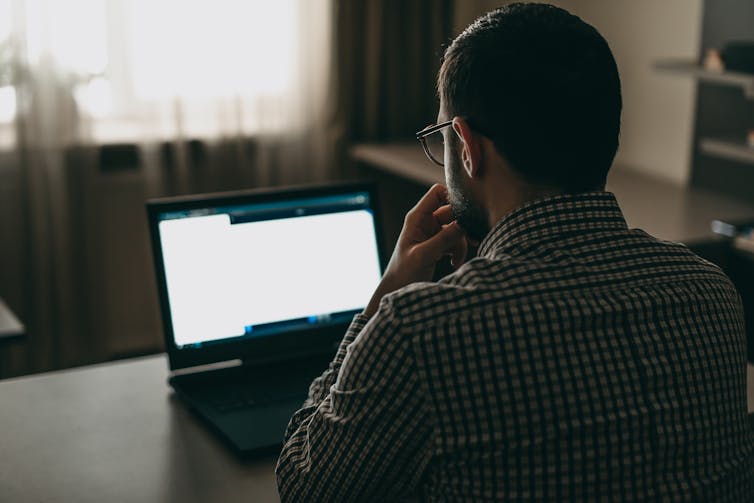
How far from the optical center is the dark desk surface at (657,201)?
2.41 metres

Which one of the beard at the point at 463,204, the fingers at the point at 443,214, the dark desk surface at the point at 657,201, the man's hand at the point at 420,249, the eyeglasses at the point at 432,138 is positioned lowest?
the dark desk surface at the point at 657,201

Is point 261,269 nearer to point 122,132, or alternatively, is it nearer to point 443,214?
point 443,214

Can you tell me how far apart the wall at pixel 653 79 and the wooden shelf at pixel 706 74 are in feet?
0.60

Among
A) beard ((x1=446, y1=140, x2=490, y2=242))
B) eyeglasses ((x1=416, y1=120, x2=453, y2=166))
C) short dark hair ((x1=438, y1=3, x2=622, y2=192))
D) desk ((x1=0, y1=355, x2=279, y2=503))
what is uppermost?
short dark hair ((x1=438, y1=3, x2=622, y2=192))

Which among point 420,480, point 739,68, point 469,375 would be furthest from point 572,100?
point 739,68

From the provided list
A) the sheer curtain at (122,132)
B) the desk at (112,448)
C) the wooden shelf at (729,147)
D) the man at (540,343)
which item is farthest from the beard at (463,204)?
the sheer curtain at (122,132)

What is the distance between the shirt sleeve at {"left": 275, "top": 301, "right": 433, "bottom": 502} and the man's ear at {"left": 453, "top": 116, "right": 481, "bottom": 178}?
0.70 ft

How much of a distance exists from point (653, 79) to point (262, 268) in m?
1.99

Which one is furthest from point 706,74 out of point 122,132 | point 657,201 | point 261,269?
point 122,132

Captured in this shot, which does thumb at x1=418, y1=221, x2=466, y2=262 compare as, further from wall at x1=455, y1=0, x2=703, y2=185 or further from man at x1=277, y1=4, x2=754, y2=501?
wall at x1=455, y1=0, x2=703, y2=185

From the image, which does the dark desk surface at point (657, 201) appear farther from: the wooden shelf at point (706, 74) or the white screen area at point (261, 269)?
the white screen area at point (261, 269)

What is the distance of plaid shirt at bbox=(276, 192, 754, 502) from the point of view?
3.10ft

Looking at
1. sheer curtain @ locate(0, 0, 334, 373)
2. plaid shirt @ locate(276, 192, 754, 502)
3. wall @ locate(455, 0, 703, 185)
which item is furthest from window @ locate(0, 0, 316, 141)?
plaid shirt @ locate(276, 192, 754, 502)

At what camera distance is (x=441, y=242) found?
1.29 meters
